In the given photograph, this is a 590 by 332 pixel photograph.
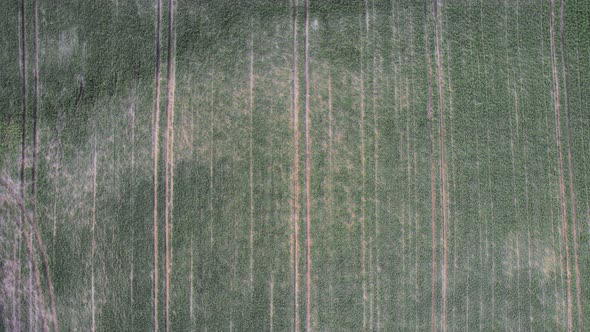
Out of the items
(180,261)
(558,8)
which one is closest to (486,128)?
(558,8)

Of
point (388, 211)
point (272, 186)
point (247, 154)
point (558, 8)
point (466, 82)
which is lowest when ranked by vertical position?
point (388, 211)

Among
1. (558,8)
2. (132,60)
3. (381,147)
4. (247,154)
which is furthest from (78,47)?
(558,8)

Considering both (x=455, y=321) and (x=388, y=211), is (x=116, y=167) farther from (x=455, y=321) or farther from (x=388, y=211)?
(x=455, y=321)

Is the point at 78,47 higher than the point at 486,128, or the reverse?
the point at 78,47

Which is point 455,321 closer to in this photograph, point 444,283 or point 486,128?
point 444,283

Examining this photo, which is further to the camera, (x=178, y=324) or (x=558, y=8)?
(x=558, y=8)

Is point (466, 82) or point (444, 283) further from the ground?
point (466, 82)
